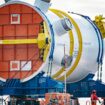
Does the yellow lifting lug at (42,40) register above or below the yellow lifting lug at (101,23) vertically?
below

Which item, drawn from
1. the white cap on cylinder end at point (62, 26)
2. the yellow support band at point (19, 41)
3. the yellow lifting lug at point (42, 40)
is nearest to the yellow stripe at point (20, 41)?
Result: the yellow support band at point (19, 41)

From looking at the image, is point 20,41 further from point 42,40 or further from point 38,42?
point 42,40

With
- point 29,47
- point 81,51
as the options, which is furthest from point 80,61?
point 29,47

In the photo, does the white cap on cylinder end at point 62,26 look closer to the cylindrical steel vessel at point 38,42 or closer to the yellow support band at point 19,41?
the cylindrical steel vessel at point 38,42

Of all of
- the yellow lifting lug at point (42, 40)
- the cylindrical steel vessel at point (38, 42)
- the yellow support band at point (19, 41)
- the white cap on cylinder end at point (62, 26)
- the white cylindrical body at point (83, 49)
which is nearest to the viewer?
the yellow lifting lug at point (42, 40)

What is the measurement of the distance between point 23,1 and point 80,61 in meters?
4.38

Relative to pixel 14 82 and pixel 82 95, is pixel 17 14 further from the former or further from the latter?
pixel 82 95

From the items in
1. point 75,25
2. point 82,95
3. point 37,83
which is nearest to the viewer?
point 37,83

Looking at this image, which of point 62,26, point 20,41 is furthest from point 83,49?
point 20,41

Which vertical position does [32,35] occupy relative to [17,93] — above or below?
above

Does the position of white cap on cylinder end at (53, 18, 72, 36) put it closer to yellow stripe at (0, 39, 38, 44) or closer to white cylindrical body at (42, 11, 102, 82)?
white cylindrical body at (42, 11, 102, 82)

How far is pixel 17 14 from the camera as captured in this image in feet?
112

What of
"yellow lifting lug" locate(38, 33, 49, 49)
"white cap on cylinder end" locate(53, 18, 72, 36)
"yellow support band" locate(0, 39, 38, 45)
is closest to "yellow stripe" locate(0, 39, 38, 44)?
"yellow support band" locate(0, 39, 38, 45)

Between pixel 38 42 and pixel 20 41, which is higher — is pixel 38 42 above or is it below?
below
